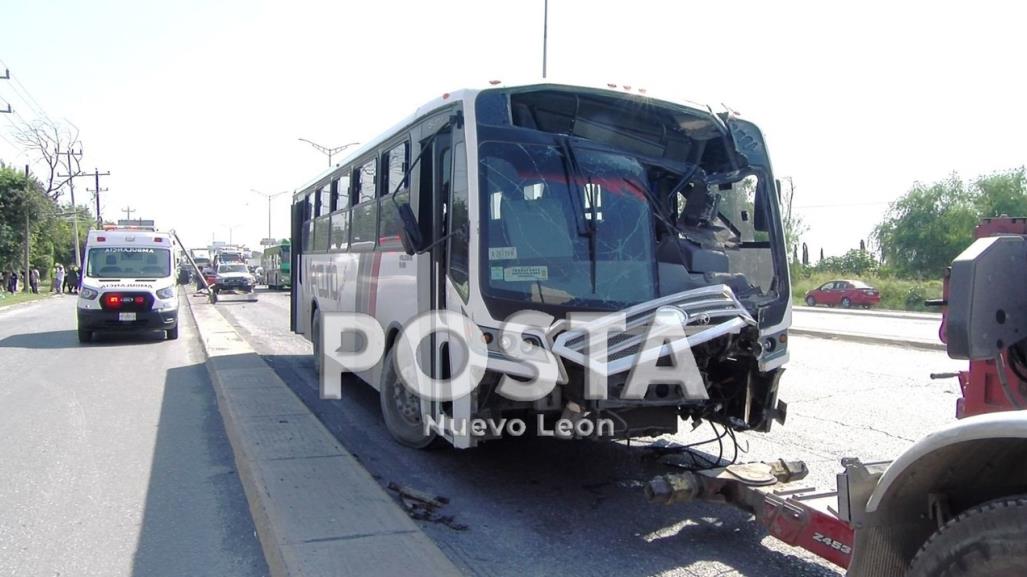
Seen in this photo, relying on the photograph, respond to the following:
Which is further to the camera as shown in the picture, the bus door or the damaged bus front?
the bus door

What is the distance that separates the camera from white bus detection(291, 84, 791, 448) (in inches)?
200

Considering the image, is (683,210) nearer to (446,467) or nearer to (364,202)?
(446,467)

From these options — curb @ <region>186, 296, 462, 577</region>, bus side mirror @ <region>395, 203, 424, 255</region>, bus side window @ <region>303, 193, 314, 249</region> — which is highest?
bus side window @ <region>303, 193, 314, 249</region>

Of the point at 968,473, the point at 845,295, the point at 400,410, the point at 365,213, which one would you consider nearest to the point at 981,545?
the point at 968,473

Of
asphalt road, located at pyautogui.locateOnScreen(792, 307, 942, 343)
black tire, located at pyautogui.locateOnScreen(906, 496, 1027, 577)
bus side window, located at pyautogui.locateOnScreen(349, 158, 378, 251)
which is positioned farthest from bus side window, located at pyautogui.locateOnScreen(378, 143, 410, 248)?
asphalt road, located at pyautogui.locateOnScreen(792, 307, 942, 343)

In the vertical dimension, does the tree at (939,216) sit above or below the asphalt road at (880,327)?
above

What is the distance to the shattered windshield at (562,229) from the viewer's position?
5.33 m

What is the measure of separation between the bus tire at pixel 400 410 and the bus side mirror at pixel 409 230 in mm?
1450

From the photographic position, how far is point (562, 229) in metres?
5.48

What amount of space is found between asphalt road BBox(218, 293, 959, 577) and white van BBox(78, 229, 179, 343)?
22.2 ft

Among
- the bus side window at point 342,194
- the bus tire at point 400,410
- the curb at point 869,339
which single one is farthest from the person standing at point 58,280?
the bus tire at point 400,410

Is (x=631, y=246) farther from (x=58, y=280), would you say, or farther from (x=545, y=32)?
(x=58, y=280)

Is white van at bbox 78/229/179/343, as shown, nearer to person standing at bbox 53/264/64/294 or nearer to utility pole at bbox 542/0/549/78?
utility pole at bbox 542/0/549/78

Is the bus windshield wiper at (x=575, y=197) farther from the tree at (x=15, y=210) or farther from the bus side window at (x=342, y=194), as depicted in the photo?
the tree at (x=15, y=210)
